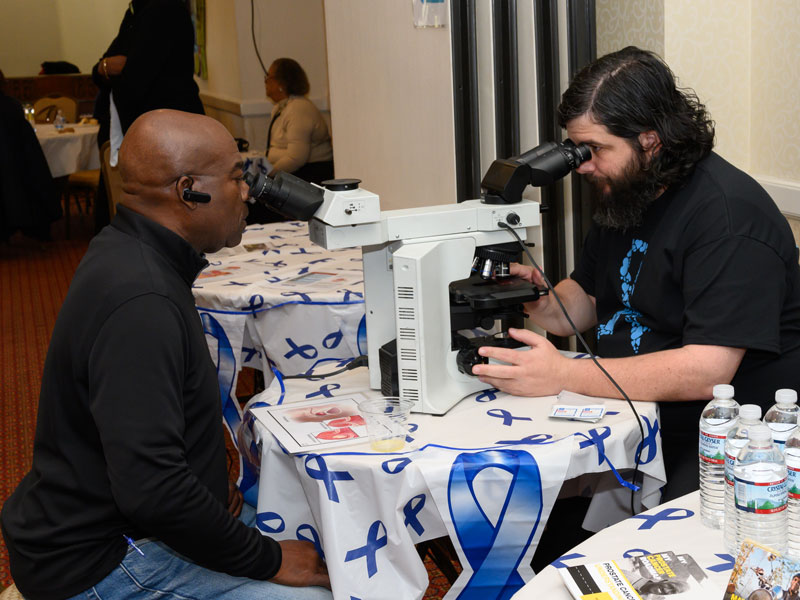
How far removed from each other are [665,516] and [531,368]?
17.9 inches

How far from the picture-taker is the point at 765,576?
0.99m

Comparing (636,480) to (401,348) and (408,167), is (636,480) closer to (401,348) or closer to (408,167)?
(401,348)

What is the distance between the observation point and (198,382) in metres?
1.40

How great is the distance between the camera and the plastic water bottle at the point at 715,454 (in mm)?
1234

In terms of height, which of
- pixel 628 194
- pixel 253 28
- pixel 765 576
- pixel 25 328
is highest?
pixel 253 28

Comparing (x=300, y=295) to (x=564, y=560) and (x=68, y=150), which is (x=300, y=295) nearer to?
(x=564, y=560)

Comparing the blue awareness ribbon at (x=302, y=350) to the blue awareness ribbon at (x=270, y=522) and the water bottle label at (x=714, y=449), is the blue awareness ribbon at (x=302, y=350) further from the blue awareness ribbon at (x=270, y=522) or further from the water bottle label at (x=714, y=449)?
the water bottle label at (x=714, y=449)

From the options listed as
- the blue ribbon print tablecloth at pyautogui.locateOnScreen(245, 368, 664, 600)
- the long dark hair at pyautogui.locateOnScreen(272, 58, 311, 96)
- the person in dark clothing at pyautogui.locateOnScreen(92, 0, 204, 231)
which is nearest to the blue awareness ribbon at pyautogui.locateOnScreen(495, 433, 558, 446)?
the blue ribbon print tablecloth at pyautogui.locateOnScreen(245, 368, 664, 600)

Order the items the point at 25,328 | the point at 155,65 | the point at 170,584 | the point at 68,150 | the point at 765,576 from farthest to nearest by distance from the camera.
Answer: the point at 68,150
the point at 25,328
the point at 155,65
the point at 170,584
the point at 765,576

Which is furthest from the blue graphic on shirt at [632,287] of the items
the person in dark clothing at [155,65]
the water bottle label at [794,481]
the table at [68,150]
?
the table at [68,150]

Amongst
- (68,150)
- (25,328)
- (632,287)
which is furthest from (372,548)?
(68,150)

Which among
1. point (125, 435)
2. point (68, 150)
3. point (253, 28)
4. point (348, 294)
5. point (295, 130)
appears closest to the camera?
point (125, 435)

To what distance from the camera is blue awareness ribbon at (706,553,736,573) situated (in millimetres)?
1128

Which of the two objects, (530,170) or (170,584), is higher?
(530,170)
